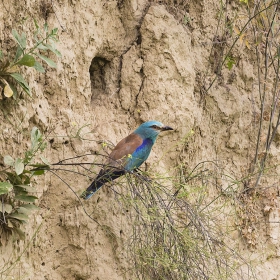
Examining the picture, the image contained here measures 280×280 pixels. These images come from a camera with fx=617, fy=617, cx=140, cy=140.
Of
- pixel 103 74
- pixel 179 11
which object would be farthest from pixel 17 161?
pixel 179 11

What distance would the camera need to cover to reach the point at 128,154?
391cm

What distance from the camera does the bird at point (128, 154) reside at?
3897mm

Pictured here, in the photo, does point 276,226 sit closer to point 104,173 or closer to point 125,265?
point 125,265

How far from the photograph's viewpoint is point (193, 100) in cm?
493

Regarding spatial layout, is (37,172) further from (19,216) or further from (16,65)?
(16,65)

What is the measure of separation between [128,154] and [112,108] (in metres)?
0.86

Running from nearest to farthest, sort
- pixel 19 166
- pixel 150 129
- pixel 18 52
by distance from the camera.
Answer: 1. pixel 19 166
2. pixel 18 52
3. pixel 150 129

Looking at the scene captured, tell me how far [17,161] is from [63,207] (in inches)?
29.8

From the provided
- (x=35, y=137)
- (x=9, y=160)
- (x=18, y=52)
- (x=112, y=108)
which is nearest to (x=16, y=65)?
(x=18, y=52)

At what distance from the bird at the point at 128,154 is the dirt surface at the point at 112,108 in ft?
0.68

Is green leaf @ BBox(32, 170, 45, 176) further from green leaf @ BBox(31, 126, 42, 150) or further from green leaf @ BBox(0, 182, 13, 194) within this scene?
green leaf @ BBox(0, 182, 13, 194)

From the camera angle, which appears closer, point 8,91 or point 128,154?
point 8,91

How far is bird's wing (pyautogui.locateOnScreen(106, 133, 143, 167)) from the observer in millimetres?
4062

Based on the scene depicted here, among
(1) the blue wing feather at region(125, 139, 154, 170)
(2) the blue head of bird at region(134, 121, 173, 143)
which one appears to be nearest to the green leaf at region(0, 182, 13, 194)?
(1) the blue wing feather at region(125, 139, 154, 170)
